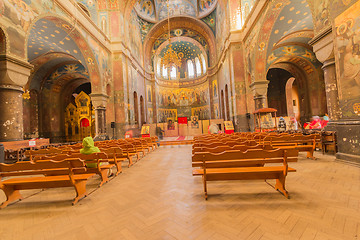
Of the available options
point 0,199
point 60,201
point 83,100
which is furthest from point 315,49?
point 83,100

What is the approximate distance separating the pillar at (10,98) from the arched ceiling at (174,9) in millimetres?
18778

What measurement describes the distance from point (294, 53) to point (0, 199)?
21.4 metres

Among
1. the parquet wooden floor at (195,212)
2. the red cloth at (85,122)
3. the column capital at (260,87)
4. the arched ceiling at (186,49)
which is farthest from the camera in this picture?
the arched ceiling at (186,49)

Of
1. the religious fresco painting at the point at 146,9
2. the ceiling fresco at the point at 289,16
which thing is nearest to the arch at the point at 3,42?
the ceiling fresco at the point at 289,16

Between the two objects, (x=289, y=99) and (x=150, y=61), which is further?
(x=150, y=61)

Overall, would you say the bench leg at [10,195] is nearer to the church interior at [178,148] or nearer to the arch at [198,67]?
the church interior at [178,148]

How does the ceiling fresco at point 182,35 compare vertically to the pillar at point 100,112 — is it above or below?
above

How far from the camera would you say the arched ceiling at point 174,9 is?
20.6 metres

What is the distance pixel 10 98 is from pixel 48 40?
8.12 metres

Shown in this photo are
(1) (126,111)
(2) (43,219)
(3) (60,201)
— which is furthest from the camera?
(1) (126,111)

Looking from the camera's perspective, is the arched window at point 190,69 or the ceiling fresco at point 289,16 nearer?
the ceiling fresco at point 289,16

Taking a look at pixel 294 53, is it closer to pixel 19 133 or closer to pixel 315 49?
pixel 315 49

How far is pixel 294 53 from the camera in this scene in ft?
51.5

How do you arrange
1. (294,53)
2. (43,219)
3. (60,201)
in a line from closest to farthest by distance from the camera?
(43,219), (60,201), (294,53)
